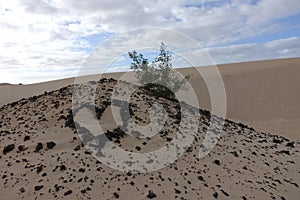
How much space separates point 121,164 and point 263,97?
565 inches

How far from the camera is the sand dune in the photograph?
4.45m

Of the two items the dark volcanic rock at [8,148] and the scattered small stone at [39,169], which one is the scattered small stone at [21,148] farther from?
the scattered small stone at [39,169]

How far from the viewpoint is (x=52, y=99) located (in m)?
6.75

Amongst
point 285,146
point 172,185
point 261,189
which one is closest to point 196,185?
point 172,185

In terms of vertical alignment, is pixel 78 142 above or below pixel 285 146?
above

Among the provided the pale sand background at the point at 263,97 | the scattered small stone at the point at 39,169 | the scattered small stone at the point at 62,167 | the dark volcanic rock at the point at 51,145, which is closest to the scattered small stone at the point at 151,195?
the scattered small stone at the point at 62,167

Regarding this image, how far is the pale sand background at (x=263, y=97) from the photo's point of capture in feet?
45.5

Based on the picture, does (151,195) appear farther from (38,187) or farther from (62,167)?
(38,187)

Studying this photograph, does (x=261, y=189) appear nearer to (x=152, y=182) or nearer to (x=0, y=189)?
(x=152, y=182)

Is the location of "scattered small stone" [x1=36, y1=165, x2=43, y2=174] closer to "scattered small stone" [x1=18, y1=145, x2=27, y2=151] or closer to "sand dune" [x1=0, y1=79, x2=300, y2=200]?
"sand dune" [x1=0, y1=79, x2=300, y2=200]

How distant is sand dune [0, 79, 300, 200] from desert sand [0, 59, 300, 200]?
0.01 m

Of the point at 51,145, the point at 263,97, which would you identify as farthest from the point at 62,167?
the point at 263,97

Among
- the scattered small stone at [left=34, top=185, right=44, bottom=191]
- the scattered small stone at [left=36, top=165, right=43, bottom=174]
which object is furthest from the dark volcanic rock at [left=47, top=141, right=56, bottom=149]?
the scattered small stone at [left=34, top=185, right=44, bottom=191]

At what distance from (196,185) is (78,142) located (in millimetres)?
1737
